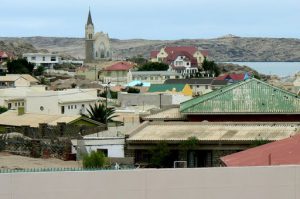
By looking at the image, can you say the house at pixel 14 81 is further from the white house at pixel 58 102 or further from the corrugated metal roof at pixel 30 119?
the corrugated metal roof at pixel 30 119

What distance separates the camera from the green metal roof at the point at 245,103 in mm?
24078

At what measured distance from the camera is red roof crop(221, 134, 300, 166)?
11125 mm

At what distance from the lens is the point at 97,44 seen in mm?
146125

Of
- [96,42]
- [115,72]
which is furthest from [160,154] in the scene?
[96,42]

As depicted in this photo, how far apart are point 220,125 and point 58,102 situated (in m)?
24.9

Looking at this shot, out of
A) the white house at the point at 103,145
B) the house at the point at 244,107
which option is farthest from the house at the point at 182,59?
the white house at the point at 103,145

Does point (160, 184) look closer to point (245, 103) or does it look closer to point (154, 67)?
point (245, 103)

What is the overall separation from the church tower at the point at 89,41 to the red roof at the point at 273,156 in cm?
12830

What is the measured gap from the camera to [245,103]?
24.3m

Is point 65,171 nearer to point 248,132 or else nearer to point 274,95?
point 248,132

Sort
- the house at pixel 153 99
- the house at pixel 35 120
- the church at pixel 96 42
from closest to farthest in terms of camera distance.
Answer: the house at pixel 35 120
the house at pixel 153 99
the church at pixel 96 42

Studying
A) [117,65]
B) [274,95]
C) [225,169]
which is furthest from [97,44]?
[225,169]

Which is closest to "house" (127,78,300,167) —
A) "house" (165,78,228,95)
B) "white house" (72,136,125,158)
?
"white house" (72,136,125,158)

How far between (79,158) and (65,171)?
11.3 metres
